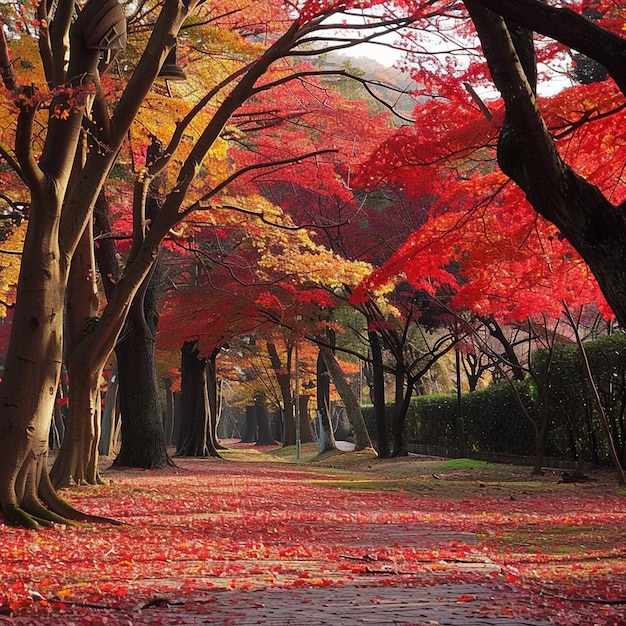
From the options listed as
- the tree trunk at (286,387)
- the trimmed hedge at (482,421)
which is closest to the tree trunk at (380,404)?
the trimmed hedge at (482,421)

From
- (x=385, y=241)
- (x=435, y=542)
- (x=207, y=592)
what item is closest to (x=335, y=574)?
(x=207, y=592)

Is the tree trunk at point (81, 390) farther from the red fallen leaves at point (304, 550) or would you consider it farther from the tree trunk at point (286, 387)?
the tree trunk at point (286, 387)

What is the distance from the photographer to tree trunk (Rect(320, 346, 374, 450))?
29.3 meters

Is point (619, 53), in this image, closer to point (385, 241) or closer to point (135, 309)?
point (135, 309)

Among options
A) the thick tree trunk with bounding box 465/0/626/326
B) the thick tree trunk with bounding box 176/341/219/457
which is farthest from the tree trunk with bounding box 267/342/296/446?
the thick tree trunk with bounding box 465/0/626/326

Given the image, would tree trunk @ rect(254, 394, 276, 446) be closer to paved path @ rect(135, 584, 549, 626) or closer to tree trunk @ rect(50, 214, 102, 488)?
tree trunk @ rect(50, 214, 102, 488)

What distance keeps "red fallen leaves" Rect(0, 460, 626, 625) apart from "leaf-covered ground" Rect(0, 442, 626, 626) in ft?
0.06

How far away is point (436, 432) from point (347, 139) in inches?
554

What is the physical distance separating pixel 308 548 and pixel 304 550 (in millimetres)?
233

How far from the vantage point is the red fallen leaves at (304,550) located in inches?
199

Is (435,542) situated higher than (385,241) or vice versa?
(385,241)

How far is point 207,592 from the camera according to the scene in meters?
5.20

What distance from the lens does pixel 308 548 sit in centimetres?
764

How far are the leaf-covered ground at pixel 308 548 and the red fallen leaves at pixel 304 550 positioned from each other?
2cm
